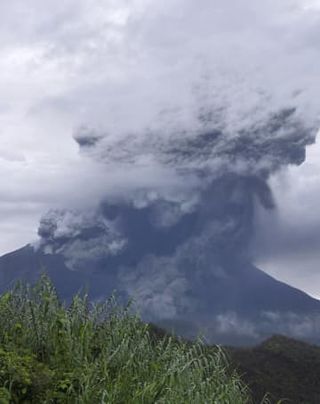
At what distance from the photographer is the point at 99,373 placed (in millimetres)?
9320

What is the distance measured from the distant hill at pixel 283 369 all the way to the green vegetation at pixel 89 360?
1058 inches

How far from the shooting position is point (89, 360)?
32.5 ft

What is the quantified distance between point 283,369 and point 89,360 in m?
43.9

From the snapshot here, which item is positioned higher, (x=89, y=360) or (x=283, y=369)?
(x=283, y=369)

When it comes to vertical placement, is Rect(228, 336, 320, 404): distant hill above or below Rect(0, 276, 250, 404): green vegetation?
above

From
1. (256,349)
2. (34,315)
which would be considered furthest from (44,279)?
(256,349)

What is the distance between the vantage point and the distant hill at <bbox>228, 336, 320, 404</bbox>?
42.8 metres

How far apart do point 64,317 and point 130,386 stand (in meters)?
1.65

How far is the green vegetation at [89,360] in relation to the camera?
851 cm

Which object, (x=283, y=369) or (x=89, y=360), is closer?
(x=89, y=360)

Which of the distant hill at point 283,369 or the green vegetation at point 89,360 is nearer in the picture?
the green vegetation at point 89,360

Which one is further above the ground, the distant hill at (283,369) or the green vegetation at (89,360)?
the distant hill at (283,369)

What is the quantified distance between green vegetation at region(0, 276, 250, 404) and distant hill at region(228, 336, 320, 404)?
2688 centimetres

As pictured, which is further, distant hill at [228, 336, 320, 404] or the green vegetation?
distant hill at [228, 336, 320, 404]
